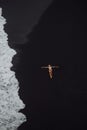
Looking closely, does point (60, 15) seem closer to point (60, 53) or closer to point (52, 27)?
point (52, 27)

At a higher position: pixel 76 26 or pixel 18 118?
pixel 76 26

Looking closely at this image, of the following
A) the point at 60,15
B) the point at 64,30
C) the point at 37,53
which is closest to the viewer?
the point at 37,53

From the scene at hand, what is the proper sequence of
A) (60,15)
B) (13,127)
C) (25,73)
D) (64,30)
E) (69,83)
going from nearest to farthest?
(13,127), (69,83), (25,73), (64,30), (60,15)

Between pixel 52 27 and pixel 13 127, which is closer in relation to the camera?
pixel 13 127

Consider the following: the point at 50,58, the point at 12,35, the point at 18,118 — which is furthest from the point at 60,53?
the point at 18,118

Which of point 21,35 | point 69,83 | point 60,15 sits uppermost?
point 60,15

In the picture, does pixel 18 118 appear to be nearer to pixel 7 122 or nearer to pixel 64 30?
pixel 7 122
